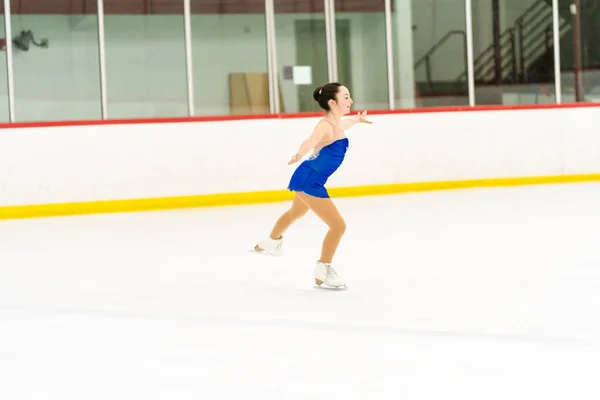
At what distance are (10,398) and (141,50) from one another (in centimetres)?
914

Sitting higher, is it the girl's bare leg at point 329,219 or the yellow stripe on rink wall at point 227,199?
the girl's bare leg at point 329,219

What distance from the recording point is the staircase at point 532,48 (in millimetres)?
13400

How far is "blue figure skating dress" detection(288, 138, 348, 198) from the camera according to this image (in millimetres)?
5320

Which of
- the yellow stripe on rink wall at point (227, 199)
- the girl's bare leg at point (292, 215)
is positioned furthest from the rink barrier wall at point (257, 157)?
the girl's bare leg at point (292, 215)

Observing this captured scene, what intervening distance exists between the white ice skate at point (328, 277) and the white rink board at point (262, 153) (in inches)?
234

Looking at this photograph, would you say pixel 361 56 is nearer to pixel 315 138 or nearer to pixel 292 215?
pixel 292 215

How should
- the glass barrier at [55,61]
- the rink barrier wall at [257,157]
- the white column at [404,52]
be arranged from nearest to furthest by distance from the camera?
the rink barrier wall at [257,157] → the glass barrier at [55,61] → the white column at [404,52]

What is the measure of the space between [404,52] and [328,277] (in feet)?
26.9

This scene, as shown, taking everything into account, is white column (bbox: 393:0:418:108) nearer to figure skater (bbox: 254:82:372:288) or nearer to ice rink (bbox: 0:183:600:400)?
ice rink (bbox: 0:183:600:400)

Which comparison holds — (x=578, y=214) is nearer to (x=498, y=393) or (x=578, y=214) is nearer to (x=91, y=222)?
(x=91, y=222)

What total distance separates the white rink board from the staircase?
2.38 feet

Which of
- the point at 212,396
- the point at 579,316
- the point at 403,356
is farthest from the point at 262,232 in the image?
the point at 212,396

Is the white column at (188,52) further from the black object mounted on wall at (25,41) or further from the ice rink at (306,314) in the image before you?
the ice rink at (306,314)

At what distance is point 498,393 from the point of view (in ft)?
10.4
